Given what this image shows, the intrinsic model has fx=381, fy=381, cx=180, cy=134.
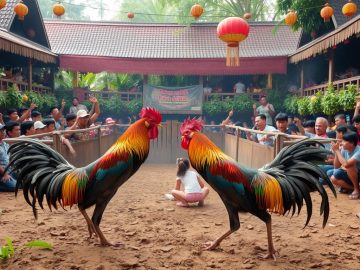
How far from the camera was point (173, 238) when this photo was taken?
4.38m

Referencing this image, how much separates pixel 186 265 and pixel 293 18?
38.1ft

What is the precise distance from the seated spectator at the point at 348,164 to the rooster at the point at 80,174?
4032 mm

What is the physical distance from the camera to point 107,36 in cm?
1966

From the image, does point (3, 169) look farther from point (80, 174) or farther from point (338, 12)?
point (338, 12)

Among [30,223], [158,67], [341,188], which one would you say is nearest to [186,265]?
[30,223]

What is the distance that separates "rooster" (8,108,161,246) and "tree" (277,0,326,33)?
40.6 feet

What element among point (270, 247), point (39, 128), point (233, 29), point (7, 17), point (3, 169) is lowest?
point (270, 247)

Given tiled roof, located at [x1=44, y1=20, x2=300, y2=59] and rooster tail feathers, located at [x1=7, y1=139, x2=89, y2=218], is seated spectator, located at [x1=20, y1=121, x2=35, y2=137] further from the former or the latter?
tiled roof, located at [x1=44, y1=20, x2=300, y2=59]

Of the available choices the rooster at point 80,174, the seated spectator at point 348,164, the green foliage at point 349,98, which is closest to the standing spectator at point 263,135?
the seated spectator at point 348,164

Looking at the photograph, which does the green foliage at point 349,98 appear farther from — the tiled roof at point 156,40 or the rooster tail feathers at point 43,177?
the rooster tail feathers at point 43,177

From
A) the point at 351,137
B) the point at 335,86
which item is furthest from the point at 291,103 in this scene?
the point at 351,137

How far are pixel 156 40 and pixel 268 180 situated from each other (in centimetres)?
1655

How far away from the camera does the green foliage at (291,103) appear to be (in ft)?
49.9

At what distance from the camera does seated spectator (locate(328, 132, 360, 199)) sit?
255 inches
